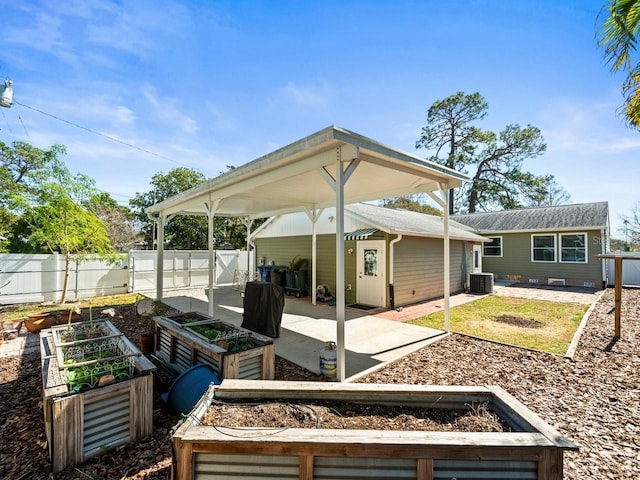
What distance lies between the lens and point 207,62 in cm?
932

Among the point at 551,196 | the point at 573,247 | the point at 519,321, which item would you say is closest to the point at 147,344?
the point at 519,321


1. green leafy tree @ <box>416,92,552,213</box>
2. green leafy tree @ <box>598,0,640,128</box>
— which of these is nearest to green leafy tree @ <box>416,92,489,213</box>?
green leafy tree @ <box>416,92,552,213</box>

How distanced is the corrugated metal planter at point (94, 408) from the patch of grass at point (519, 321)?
6019mm

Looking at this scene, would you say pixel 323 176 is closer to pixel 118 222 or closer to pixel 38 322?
pixel 38 322

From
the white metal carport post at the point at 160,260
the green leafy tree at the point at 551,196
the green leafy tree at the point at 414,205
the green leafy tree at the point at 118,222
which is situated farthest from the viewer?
the green leafy tree at the point at 414,205

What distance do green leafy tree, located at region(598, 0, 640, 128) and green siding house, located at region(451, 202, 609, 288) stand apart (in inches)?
436

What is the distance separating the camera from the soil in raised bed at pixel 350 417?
2127 mm

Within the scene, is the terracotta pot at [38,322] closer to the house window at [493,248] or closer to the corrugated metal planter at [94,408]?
the corrugated metal planter at [94,408]

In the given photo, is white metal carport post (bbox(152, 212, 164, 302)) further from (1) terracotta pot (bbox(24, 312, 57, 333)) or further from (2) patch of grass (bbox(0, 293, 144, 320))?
(1) terracotta pot (bbox(24, 312, 57, 333))

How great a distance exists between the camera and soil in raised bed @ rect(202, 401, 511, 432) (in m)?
2.13

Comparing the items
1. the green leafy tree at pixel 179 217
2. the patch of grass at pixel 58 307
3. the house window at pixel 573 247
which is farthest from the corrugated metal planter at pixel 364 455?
the green leafy tree at pixel 179 217

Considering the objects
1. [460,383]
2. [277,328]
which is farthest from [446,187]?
[277,328]

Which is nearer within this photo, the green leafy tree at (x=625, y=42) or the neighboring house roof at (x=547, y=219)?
the green leafy tree at (x=625, y=42)

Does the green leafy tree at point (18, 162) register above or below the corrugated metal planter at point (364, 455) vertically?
above
